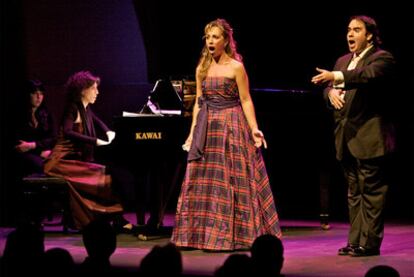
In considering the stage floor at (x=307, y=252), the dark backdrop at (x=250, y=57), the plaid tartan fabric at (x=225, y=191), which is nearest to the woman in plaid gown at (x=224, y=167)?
the plaid tartan fabric at (x=225, y=191)

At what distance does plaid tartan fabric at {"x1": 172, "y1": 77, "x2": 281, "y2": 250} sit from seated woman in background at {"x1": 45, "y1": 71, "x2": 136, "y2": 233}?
1.52m

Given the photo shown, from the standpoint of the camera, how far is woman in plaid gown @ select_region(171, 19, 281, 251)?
20.3 ft

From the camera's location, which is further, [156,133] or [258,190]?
[156,133]

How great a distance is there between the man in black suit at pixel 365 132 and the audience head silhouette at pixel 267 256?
2511 millimetres

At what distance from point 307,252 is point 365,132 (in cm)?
102

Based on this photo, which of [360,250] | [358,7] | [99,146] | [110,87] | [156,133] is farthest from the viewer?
[110,87]

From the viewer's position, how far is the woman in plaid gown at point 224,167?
Answer: 6.19 metres

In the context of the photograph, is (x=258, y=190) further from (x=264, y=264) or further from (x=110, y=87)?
(x=110, y=87)

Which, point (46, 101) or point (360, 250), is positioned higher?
point (46, 101)

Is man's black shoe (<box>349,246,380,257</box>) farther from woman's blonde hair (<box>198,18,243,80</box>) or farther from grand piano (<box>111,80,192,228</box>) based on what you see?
grand piano (<box>111,80,192,228</box>)

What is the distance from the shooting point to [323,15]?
855 cm

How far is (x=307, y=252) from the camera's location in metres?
6.23

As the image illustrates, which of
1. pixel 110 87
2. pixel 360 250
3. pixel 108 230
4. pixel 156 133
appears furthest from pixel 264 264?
pixel 110 87

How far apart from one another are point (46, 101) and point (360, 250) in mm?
5318
